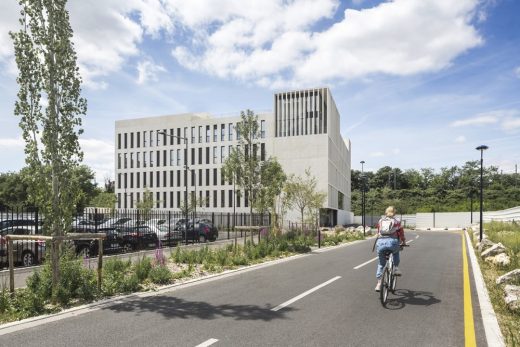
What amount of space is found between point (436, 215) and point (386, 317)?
222 feet

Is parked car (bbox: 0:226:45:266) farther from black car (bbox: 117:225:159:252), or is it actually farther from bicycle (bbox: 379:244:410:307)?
bicycle (bbox: 379:244:410:307)

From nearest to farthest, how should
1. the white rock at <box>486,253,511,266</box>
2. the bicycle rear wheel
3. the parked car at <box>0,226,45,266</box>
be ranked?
1. the bicycle rear wheel
2. the white rock at <box>486,253,511,266</box>
3. the parked car at <box>0,226,45,266</box>

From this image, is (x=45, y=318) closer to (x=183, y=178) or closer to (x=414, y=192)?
(x=183, y=178)

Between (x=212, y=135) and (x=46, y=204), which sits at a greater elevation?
(x=212, y=135)

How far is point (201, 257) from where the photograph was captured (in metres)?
14.5

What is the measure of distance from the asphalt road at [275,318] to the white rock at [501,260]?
3510 millimetres

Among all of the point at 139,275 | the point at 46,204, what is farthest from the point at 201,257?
the point at 46,204

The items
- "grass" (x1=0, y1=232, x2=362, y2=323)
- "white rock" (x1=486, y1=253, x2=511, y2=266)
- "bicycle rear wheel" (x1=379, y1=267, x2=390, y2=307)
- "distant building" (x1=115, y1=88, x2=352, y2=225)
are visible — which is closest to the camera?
"grass" (x1=0, y1=232, x2=362, y2=323)

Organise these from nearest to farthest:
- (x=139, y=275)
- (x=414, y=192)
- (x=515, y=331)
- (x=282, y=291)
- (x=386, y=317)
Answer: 1. (x=515, y=331)
2. (x=386, y=317)
3. (x=282, y=291)
4. (x=139, y=275)
5. (x=414, y=192)

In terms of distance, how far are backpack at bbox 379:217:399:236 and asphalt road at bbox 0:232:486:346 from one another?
1376mm

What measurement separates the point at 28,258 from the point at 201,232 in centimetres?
1396

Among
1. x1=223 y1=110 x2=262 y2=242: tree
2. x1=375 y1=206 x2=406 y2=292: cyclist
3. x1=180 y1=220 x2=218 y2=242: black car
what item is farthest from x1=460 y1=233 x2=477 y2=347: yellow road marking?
x1=180 y1=220 x2=218 y2=242: black car

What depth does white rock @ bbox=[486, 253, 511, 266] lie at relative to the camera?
1302cm

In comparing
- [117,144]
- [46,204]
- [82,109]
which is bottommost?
[46,204]
